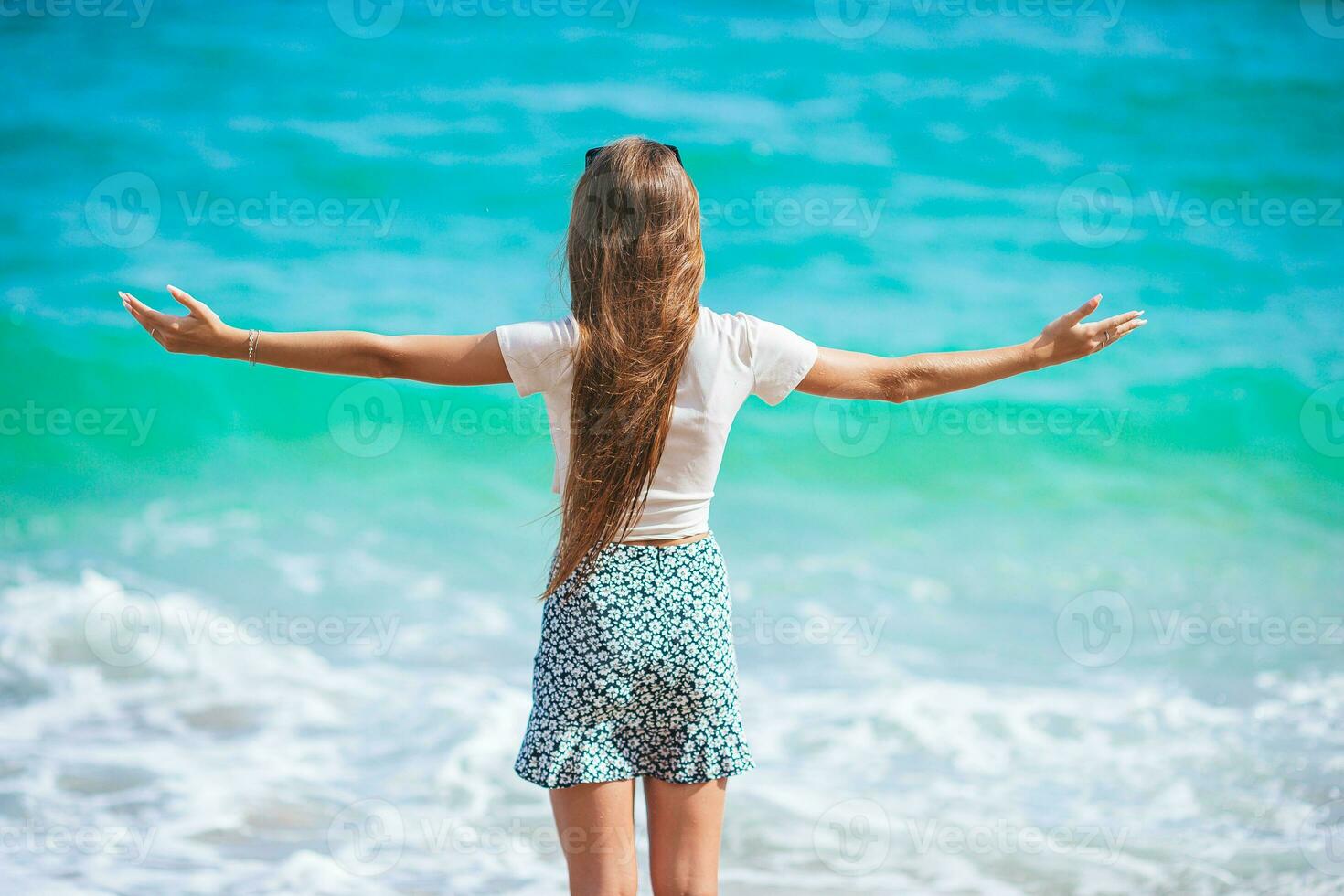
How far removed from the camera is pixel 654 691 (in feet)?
5.81

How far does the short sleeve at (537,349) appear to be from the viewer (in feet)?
5.59

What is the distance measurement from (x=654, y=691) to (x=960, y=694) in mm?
Answer: 3005

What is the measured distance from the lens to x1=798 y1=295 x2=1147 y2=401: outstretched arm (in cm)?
187

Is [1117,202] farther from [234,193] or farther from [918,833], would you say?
[234,193]

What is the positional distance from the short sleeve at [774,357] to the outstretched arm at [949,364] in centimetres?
4

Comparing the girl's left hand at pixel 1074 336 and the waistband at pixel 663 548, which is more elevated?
the girl's left hand at pixel 1074 336

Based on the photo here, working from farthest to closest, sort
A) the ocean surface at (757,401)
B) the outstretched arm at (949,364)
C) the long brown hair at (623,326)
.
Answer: the ocean surface at (757,401)
the outstretched arm at (949,364)
the long brown hair at (623,326)

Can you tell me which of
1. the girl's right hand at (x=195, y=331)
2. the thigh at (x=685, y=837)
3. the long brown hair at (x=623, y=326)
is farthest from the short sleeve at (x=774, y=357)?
the girl's right hand at (x=195, y=331)

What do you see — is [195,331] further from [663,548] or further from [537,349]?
[663,548]

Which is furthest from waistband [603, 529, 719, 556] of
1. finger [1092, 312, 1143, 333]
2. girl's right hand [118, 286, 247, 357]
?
finger [1092, 312, 1143, 333]

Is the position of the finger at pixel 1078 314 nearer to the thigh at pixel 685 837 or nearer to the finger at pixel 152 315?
the thigh at pixel 685 837

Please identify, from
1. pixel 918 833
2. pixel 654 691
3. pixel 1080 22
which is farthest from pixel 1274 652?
pixel 654 691

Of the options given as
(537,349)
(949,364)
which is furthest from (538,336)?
(949,364)

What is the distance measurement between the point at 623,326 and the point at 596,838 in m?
0.80
